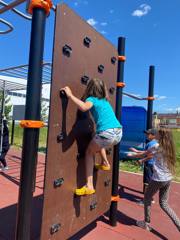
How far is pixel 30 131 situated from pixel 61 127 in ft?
1.07

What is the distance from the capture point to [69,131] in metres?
2.27

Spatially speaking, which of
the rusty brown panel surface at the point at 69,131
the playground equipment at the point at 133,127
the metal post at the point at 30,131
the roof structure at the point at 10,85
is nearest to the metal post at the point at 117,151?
the rusty brown panel surface at the point at 69,131

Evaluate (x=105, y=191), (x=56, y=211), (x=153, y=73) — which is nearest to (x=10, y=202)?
(x=105, y=191)

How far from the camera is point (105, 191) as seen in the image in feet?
10.4

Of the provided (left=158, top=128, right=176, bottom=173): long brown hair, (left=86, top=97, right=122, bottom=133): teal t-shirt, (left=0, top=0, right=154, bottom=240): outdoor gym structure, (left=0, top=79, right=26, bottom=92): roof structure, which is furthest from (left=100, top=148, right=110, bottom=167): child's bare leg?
(left=0, top=79, right=26, bottom=92): roof structure

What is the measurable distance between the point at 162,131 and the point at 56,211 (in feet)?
6.27

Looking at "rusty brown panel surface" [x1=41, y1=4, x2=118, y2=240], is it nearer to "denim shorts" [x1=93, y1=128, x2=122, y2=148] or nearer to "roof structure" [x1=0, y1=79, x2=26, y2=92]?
"denim shorts" [x1=93, y1=128, x2=122, y2=148]

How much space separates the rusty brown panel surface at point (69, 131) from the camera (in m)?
2.04

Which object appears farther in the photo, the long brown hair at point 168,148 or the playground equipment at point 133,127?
the playground equipment at point 133,127

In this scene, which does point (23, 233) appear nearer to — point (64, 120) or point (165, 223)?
point (64, 120)

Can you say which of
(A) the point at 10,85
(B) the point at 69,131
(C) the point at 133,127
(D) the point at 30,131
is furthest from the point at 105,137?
(C) the point at 133,127

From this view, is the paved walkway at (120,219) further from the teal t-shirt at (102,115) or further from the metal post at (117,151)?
the teal t-shirt at (102,115)

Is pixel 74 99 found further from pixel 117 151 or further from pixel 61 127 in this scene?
pixel 117 151

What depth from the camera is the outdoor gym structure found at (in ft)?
6.24
